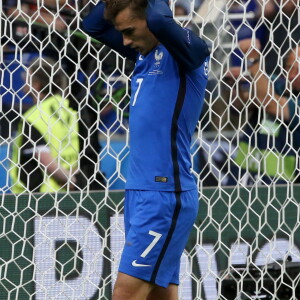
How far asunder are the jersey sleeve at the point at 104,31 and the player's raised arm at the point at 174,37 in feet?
1.29

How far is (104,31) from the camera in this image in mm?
3428

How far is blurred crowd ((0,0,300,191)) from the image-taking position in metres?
4.40

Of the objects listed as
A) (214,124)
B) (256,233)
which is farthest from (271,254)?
(214,124)

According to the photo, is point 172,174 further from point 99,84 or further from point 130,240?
point 99,84

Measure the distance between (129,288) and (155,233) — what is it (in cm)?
22

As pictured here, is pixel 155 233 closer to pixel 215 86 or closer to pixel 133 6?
pixel 133 6

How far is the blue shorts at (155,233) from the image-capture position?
3.03 m

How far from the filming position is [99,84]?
4.45 m

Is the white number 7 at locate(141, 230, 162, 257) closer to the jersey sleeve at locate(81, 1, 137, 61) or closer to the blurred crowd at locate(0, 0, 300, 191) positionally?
the jersey sleeve at locate(81, 1, 137, 61)

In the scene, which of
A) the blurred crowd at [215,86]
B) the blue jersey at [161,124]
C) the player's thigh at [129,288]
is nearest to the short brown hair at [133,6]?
the blue jersey at [161,124]

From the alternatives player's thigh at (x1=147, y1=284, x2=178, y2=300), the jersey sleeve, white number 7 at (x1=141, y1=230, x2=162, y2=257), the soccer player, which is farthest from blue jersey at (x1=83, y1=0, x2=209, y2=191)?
player's thigh at (x1=147, y1=284, x2=178, y2=300)

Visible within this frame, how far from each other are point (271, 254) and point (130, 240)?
5.03 ft

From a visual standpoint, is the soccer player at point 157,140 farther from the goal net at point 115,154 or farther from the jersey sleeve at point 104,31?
the goal net at point 115,154

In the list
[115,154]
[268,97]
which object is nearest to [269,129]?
[268,97]
